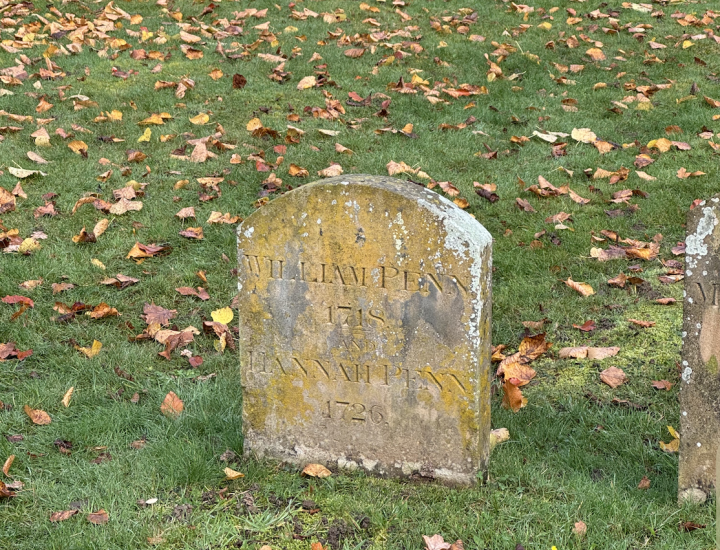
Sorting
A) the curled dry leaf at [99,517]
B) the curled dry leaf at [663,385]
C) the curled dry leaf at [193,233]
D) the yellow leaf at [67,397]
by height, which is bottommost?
the yellow leaf at [67,397]

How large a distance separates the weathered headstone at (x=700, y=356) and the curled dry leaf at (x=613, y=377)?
98 cm

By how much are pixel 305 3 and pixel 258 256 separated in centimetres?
729

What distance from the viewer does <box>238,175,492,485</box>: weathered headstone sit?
3.32 meters

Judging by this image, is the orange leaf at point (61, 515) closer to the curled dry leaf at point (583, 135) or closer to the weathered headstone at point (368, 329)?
the weathered headstone at point (368, 329)

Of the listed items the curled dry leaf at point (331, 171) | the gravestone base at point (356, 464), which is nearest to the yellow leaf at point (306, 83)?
the curled dry leaf at point (331, 171)

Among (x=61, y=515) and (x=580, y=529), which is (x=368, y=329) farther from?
(x=61, y=515)

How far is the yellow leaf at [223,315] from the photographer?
4956mm

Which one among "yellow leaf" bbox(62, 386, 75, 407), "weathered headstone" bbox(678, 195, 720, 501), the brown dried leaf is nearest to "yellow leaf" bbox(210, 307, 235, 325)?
the brown dried leaf

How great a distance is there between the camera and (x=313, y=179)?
21.4 feet

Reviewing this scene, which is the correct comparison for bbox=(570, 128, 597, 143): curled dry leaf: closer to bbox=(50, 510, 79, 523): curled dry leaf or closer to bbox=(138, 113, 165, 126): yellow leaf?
bbox=(138, 113, 165, 126): yellow leaf

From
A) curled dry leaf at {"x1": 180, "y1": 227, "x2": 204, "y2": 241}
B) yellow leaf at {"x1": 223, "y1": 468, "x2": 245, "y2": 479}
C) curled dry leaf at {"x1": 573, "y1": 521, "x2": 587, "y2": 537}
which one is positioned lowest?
yellow leaf at {"x1": 223, "y1": 468, "x2": 245, "y2": 479}

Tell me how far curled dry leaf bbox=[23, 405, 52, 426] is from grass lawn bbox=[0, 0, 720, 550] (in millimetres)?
35

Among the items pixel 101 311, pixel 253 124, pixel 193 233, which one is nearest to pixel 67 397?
pixel 101 311

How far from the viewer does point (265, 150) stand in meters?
7.01
